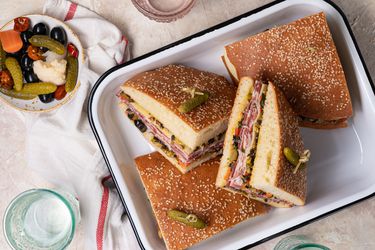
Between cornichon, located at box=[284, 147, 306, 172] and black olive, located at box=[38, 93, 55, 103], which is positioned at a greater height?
cornichon, located at box=[284, 147, 306, 172]

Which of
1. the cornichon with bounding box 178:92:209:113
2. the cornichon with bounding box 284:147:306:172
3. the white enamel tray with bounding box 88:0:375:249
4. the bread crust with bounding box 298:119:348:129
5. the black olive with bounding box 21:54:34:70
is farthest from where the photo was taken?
the black olive with bounding box 21:54:34:70

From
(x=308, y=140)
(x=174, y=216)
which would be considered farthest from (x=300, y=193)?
(x=174, y=216)

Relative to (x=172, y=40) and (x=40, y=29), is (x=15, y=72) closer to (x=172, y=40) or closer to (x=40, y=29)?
(x=40, y=29)

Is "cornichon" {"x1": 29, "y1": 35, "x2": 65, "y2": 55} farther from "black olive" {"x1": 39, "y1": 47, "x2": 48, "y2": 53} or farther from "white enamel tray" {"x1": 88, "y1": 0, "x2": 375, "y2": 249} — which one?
"white enamel tray" {"x1": 88, "y1": 0, "x2": 375, "y2": 249}

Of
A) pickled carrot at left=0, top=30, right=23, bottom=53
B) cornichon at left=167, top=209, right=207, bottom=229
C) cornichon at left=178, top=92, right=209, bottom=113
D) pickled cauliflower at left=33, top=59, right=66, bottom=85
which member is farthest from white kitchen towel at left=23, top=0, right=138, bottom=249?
cornichon at left=178, top=92, right=209, bottom=113

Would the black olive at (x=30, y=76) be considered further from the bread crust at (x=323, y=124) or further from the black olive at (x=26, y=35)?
the bread crust at (x=323, y=124)

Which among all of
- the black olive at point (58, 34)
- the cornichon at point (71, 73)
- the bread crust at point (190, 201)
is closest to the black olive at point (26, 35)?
the black olive at point (58, 34)

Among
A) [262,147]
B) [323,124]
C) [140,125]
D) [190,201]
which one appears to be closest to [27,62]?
[140,125]
